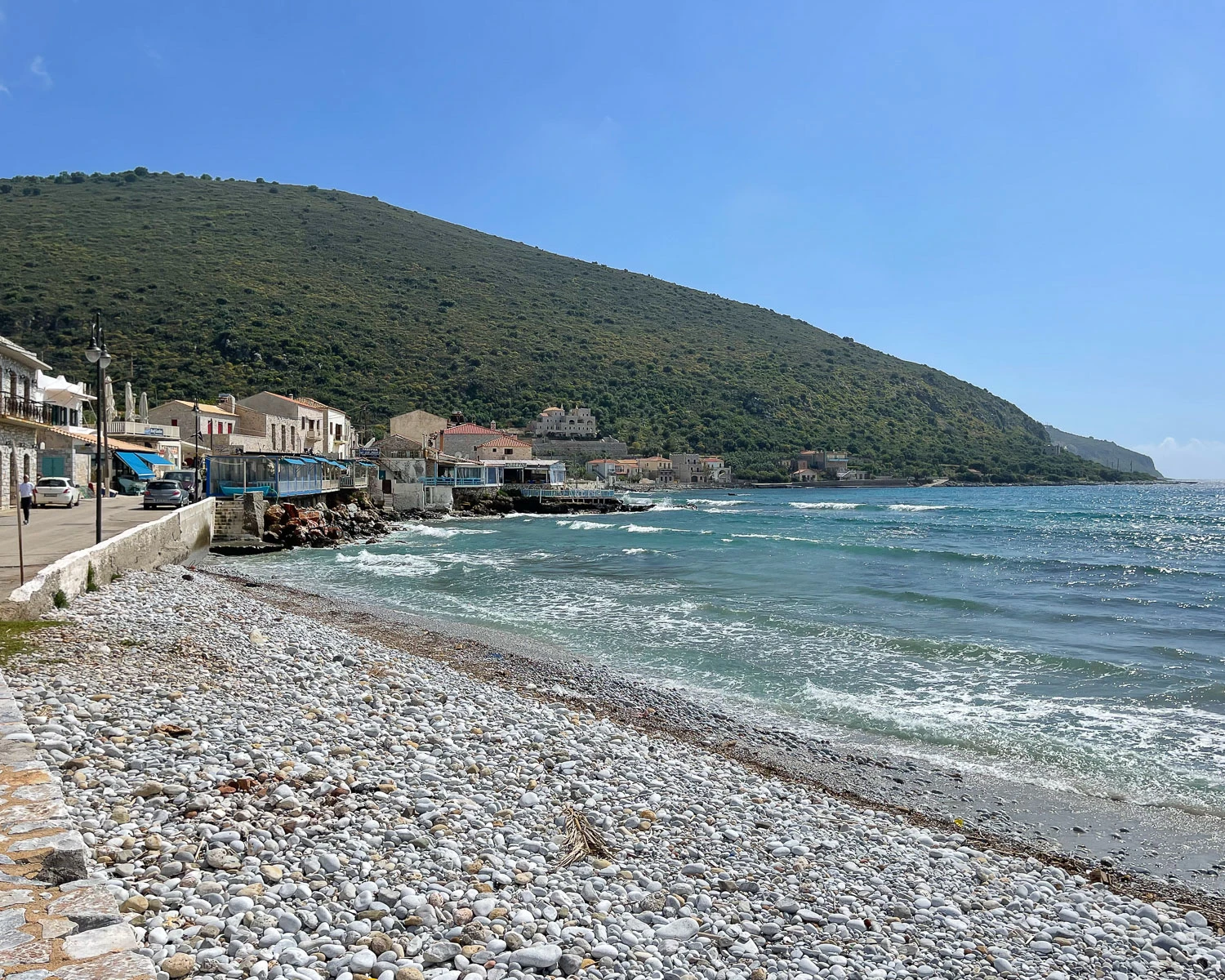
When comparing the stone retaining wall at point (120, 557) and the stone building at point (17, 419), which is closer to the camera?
the stone retaining wall at point (120, 557)

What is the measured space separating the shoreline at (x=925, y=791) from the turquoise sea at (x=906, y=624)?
1.81ft

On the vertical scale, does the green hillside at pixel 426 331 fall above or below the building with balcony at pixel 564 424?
above

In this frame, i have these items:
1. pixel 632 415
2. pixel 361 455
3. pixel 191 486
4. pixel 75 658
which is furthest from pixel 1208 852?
pixel 632 415

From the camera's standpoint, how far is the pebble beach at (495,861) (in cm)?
417

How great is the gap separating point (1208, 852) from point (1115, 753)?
8.31ft

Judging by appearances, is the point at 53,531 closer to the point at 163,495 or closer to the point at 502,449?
the point at 163,495

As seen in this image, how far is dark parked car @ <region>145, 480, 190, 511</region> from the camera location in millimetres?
27781

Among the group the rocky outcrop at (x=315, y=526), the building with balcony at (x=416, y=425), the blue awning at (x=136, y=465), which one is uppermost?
the building with balcony at (x=416, y=425)

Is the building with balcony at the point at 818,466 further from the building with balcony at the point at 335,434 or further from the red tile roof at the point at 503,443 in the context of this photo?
the building with balcony at the point at 335,434

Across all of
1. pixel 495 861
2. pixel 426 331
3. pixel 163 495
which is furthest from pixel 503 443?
pixel 495 861

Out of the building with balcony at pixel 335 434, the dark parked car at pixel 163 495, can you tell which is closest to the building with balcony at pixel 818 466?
the building with balcony at pixel 335 434

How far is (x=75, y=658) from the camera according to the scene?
27.4 feet

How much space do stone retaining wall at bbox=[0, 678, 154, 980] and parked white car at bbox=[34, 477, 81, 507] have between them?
27.3m

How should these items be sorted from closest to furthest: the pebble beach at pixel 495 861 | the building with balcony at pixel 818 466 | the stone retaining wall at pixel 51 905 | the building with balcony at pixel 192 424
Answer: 1. the stone retaining wall at pixel 51 905
2. the pebble beach at pixel 495 861
3. the building with balcony at pixel 192 424
4. the building with balcony at pixel 818 466
